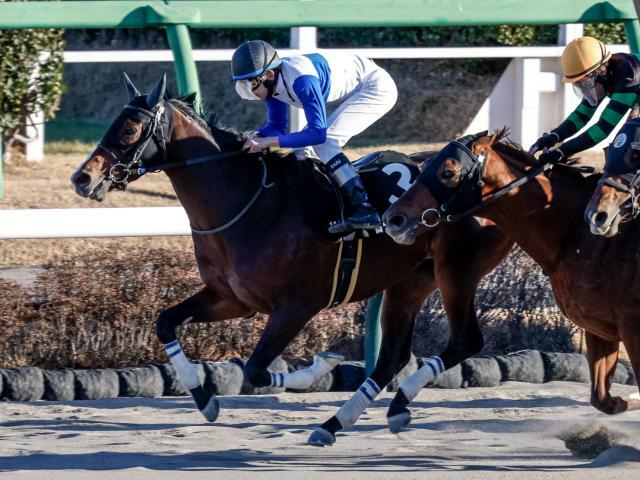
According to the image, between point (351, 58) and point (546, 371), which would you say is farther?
point (546, 371)

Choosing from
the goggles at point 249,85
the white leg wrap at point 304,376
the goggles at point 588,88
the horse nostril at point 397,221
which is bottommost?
the white leg wrap at point 304,376

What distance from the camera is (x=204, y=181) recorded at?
5824mm

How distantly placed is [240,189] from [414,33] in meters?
9.11

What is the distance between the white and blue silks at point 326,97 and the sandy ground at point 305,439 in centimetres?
130

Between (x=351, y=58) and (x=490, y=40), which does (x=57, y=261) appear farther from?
(x=490, y=40)

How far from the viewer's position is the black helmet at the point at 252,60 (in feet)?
18.9

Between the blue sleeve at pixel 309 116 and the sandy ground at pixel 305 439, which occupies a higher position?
the blue sleeve at pixel 309 116

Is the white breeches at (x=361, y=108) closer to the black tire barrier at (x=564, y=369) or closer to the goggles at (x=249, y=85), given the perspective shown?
the goggles at (x=249, y=85)

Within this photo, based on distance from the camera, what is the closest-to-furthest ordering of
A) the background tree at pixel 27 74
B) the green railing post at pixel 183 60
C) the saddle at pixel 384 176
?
the saddle at pixel 384 176 → the green railing post at pixel 183 60 → the background tree at pixel 27 74

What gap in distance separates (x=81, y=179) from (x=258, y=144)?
81cm

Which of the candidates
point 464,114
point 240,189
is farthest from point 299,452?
point 464,114

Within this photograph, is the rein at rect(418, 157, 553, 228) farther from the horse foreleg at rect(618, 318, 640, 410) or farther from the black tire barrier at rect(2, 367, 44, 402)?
the black tire barrier at rect(2, 367, 44, 402)

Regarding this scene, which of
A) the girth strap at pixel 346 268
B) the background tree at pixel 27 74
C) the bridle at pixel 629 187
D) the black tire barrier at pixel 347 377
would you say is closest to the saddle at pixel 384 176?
the girth strap at pixel 346 268

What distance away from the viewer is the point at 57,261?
7.40m
